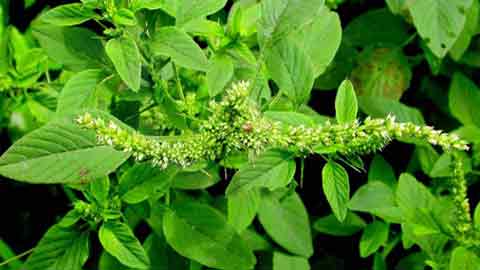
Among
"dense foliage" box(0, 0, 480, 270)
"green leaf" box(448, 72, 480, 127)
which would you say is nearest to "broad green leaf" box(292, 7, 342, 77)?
"dense foliage" box(0, 0, 480, 270)

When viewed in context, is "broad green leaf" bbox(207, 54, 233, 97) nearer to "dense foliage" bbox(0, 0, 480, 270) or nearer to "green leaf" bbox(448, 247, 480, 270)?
"dense foliage" bbox(0, 0, 480, 270)

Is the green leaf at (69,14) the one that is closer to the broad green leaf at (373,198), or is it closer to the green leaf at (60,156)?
the green leaf at (60,156)

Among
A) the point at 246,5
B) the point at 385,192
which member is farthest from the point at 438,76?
the point at 246,5

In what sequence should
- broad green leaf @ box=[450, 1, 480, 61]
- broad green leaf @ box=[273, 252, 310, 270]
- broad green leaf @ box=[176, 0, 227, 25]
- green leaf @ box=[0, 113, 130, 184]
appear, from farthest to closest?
broad green leaf @ box=[450, 1, 480, 61]
broad green leaf @ box=[273, 252, 310, 270]
broad green leaf @ box=[176, 0, 227, 25]
green leaf @ box=[0, 113, 130, 184]

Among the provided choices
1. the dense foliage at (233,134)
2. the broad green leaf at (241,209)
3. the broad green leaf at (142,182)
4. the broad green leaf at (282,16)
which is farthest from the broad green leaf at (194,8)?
the broad green leaf at (241,209)

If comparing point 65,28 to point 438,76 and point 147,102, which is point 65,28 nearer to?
point 147,102
